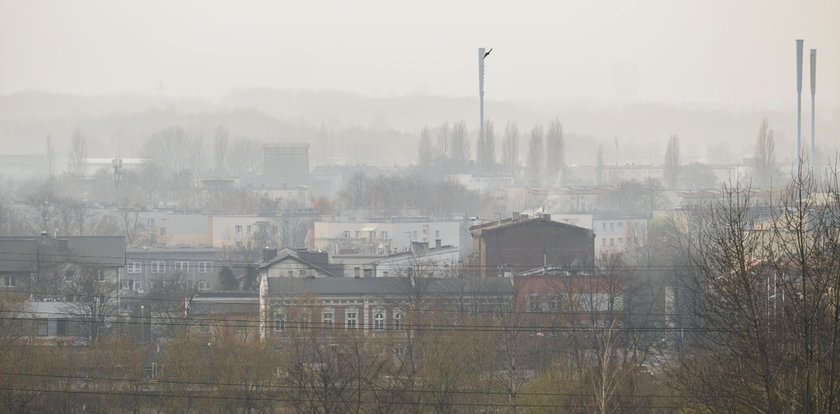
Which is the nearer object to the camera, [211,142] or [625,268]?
[625,268]

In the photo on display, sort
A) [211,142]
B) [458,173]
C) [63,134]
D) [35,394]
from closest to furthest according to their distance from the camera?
[35,394] → [458,173] → [211,142] → [63,134]

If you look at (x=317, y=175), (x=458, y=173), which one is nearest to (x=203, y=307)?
(x=458, y=173)

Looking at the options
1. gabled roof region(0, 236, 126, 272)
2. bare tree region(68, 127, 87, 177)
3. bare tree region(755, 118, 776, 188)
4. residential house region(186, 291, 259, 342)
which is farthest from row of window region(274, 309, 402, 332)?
bare tree region(68, 127, 87, 177)

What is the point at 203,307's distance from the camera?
18.8 m

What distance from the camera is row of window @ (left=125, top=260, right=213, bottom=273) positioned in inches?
1044

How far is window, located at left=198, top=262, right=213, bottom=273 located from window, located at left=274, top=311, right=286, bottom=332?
9.92 m

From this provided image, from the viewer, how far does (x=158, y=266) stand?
1071 inches

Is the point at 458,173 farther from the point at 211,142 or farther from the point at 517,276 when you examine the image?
the point at 517,276

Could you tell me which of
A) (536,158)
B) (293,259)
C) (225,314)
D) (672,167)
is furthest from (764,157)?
(225,314)

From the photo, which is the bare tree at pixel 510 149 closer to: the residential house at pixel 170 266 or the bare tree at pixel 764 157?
the bare tree at pixel 764 157

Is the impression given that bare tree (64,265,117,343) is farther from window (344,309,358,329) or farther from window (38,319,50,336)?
window (344,309,358,329)

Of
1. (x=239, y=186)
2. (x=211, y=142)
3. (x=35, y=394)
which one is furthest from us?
(x=211, y=142)

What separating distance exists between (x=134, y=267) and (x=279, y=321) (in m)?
10.3

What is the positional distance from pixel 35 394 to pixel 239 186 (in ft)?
128
